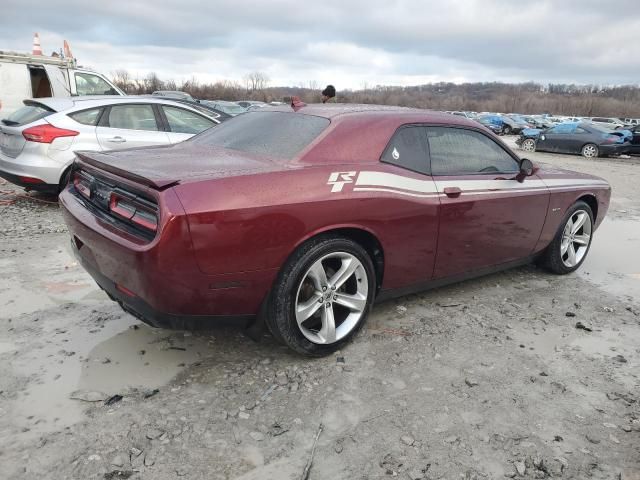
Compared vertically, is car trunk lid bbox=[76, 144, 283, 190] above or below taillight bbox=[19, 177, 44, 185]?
above

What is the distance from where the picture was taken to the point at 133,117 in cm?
680

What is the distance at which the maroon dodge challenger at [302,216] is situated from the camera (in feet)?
8.25

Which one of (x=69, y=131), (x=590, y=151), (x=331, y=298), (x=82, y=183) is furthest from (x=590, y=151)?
(x=82, y=183)

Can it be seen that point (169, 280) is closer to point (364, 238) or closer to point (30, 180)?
point (364, 238)

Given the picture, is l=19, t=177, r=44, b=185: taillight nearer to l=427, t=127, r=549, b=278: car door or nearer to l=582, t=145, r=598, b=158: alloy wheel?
l=427, t=127, r=549, b=278: car door

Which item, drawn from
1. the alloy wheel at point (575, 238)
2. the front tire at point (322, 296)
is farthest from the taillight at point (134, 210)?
the alloy wheel at point (575, 238)

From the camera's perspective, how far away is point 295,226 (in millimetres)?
2748

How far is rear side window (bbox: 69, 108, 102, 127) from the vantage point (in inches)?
251

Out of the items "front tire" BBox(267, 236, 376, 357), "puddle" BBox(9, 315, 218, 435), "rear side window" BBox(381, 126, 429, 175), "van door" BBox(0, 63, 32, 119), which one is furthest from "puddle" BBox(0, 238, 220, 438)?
"van door" BBox(0, 63, 32, 119)

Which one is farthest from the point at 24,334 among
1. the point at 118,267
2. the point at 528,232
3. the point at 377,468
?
the point at 528,232

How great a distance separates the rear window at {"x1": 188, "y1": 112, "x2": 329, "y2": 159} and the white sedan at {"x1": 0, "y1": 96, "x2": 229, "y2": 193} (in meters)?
2.91

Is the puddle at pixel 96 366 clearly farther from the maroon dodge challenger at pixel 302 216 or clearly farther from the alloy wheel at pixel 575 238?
the alloy wheel at pixel 575 238

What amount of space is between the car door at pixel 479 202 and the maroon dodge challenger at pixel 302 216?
1 centimetres

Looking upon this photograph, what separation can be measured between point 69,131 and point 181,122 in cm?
149
